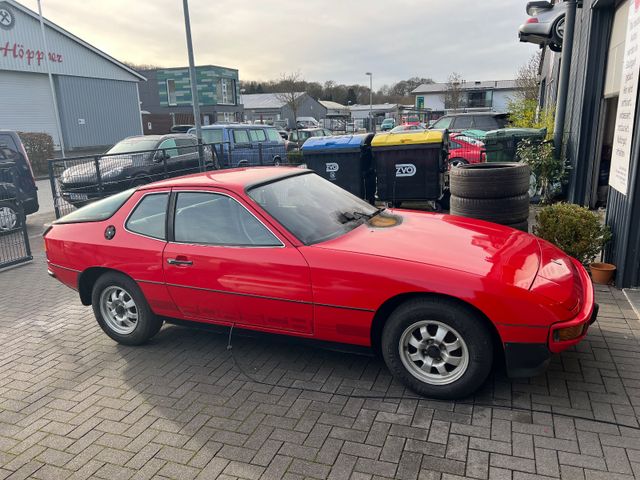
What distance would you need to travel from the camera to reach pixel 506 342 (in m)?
3.06

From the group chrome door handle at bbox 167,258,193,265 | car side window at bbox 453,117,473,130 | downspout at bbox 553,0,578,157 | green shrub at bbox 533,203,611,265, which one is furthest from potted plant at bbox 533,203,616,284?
car side window at bbox 453,117,473,130

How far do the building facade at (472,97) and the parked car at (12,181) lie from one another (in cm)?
5748

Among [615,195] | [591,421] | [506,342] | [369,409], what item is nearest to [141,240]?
[369,409]

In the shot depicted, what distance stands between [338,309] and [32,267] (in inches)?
243

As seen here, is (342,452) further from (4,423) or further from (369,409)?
(4,423)

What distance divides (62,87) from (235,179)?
29435 mm

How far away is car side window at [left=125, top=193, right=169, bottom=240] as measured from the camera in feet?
13.9

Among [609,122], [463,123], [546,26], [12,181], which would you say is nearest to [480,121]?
[463,123]

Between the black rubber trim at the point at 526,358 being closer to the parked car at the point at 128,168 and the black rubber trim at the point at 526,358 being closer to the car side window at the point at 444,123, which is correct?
the parked car at the point at 128,168

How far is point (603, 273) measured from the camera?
5.30 metres

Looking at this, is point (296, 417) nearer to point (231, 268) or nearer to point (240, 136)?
point (231, 268)

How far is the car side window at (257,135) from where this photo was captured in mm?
17125

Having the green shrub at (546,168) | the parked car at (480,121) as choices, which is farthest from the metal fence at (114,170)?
the parked car at (480,121)

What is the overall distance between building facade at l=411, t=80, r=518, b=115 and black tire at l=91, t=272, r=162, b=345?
6186 cm
